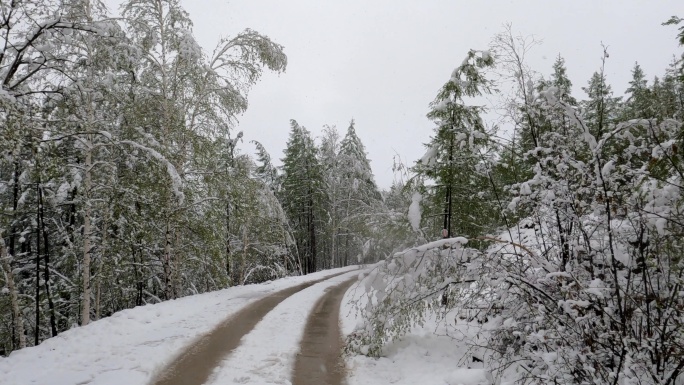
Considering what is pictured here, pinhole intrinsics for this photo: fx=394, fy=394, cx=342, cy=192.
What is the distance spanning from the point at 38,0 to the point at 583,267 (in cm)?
1102

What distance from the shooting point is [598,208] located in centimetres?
458

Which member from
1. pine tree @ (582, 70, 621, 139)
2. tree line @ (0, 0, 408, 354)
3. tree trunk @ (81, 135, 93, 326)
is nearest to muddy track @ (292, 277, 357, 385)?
tree line @ (0, 0, 408, 354)

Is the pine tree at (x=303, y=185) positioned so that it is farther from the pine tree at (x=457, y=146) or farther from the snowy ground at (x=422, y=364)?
the snowy ground at (x=422, y=364)

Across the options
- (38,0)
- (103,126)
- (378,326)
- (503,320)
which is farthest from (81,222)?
(503,320)

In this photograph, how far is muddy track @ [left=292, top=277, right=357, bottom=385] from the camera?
702 cm

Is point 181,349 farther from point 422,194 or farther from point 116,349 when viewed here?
point 422,194

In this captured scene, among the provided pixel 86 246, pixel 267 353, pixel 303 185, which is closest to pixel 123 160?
pixel 86 246

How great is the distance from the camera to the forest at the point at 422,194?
174 inches

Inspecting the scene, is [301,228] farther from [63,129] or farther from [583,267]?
[583,267]

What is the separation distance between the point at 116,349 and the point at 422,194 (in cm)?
945

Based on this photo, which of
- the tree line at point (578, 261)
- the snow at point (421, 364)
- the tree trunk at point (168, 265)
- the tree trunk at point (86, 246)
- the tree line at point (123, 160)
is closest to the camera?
the tree line at point (578, 261)

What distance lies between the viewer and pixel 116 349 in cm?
795

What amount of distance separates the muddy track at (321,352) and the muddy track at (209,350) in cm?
153

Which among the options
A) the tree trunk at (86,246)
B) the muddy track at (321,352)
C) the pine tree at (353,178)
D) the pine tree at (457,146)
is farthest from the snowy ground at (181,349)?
the pine tree at (353,178)
